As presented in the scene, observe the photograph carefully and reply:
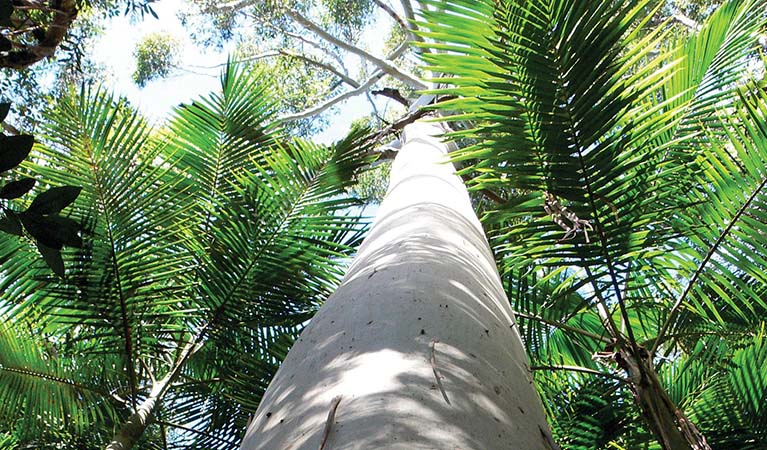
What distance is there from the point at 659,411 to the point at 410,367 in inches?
Answer: 33.1

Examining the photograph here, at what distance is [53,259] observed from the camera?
3.71 feet

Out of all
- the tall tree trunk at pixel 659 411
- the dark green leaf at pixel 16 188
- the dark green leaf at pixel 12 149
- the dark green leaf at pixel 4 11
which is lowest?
the tall tree trunk at pixel 659 411

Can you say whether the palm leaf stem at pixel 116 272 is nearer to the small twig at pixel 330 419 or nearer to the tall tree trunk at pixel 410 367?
the tall tree trunk at pixel 410 367

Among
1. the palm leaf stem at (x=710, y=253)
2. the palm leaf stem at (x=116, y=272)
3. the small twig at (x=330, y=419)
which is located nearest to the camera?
the small twig at (x=330, y=419)

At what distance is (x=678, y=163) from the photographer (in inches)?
89.7

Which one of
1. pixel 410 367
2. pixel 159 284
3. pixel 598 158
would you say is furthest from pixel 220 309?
pixel 410 367

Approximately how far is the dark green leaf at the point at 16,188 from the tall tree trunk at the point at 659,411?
1293 millimetres

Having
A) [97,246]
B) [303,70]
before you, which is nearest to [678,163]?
[97,246]

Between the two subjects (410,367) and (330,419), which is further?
(410,367)

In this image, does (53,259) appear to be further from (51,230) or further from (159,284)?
(159,284)

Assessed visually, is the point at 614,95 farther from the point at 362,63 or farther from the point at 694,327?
the point at 362,63

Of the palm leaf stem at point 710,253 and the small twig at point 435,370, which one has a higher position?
the palm leaf stem at point 710,253

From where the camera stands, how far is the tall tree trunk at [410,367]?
0.81 metres

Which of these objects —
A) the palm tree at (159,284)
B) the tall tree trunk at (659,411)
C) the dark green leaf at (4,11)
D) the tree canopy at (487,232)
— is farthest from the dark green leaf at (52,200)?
the palm tree at (159,284)
